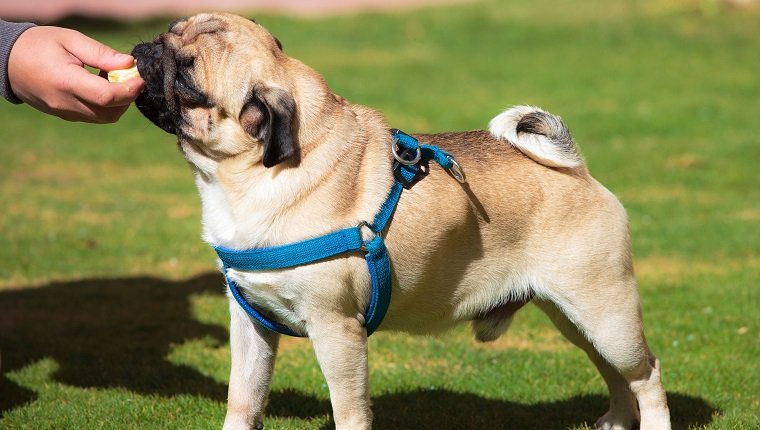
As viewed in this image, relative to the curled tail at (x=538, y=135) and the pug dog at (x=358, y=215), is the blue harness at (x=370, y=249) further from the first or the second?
the curled tail at (x=538, y=135)

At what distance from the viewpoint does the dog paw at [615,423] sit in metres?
5.62

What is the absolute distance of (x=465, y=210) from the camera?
4.88 meters

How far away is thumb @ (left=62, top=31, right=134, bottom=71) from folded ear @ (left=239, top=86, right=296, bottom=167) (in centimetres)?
73

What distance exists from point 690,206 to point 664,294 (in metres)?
3.58

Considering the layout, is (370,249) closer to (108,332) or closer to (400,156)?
(400,156)

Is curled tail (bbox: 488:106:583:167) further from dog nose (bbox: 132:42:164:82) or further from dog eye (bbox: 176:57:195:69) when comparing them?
dog nose (bbox: 132:42:164:82)

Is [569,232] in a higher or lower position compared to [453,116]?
higher

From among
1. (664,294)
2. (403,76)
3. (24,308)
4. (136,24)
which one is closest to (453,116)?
(403,76)

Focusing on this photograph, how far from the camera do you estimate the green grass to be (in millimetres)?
6102

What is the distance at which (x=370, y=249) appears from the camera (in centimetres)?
449

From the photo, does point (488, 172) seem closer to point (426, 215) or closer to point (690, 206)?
point (426, 215)

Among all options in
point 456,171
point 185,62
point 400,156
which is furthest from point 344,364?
point 185,62

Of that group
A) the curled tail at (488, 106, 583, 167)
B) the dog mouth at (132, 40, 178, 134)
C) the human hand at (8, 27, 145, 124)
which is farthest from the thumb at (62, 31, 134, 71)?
the curled tail at (488, 106, 583, 167)

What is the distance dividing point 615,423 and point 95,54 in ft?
11.7
